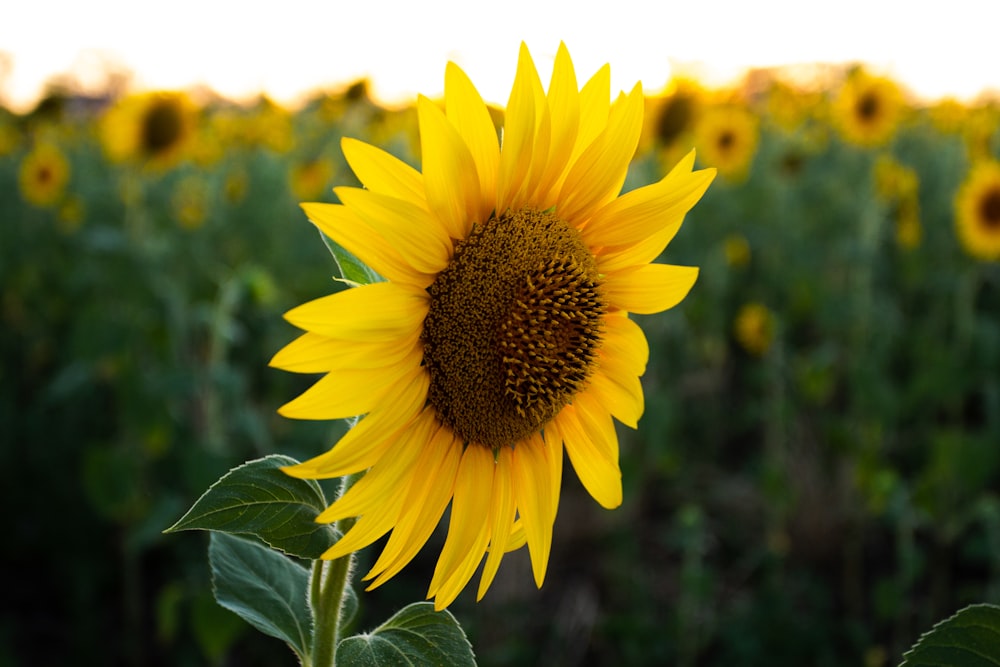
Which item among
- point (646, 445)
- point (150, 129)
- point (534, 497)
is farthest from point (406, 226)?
point (150, 129)

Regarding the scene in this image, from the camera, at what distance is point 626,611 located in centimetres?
292

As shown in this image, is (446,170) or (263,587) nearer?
(446,170)

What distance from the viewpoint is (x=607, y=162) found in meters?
0.99

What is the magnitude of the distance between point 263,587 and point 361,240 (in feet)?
1.49

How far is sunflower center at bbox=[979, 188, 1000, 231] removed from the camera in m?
4.22

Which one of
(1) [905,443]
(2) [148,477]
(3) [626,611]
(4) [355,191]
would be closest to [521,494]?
(4) [355,191]

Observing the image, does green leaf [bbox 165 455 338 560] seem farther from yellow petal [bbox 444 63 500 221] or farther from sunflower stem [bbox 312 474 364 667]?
yellow petal [bbox 444 63 500 221]

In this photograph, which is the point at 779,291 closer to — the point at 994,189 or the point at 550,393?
the point at 994,189

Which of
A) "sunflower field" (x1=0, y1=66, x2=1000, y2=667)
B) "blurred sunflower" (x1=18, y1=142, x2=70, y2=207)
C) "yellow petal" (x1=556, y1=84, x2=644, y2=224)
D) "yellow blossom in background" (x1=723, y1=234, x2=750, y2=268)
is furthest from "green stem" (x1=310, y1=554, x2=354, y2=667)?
"blurred sunflower" (x1=18, y1=142, x2=70, y2=207)

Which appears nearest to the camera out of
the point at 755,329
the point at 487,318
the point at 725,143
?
the point at 487,318

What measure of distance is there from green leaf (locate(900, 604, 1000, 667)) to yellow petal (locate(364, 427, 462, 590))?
1.56 ft

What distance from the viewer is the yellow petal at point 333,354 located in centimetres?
75

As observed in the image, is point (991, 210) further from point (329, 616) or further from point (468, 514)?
point (329, 616)

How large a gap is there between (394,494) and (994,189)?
4.47 m
